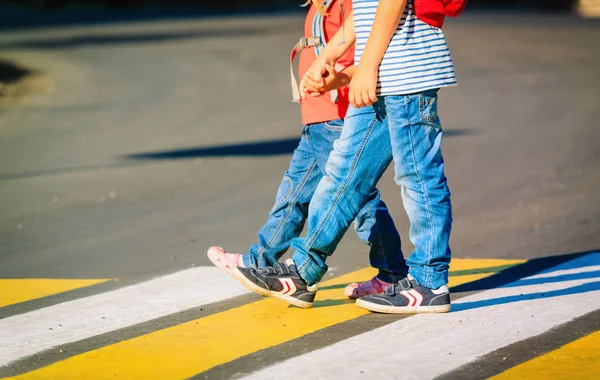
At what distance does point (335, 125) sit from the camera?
586 cm

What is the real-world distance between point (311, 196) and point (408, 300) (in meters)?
0.76

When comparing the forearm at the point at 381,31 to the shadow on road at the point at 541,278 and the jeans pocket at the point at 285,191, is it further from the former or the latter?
the shadow on road at the point at 541,278

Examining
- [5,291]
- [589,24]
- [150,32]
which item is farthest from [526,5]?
[5,291]

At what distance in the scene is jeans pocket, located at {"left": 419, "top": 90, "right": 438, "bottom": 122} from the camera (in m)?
5.37

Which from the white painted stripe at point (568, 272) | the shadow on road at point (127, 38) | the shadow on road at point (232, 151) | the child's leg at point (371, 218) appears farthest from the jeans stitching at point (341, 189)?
the shadow on road at point (127, 38)

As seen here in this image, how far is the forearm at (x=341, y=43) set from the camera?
218 inches

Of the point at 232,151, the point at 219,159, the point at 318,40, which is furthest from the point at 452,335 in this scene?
the point at 232,151

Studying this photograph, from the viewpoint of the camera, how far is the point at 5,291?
21.4ft

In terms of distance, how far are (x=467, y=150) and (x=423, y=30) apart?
6.21 meters

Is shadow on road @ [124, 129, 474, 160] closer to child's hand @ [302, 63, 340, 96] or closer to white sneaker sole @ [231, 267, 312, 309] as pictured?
white sneaker sole @ [231, 267, 312, 309]

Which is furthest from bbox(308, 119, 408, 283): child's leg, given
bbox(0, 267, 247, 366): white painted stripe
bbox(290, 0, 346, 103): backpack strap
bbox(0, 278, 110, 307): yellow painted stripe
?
bbox(0, 278, 110, 307): yellow painted stripe

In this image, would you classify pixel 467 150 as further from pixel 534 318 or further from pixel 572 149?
pixel 534 318

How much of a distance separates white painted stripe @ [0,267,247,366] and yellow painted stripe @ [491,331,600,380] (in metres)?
1.87

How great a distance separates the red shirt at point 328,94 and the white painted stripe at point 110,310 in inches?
40.6
